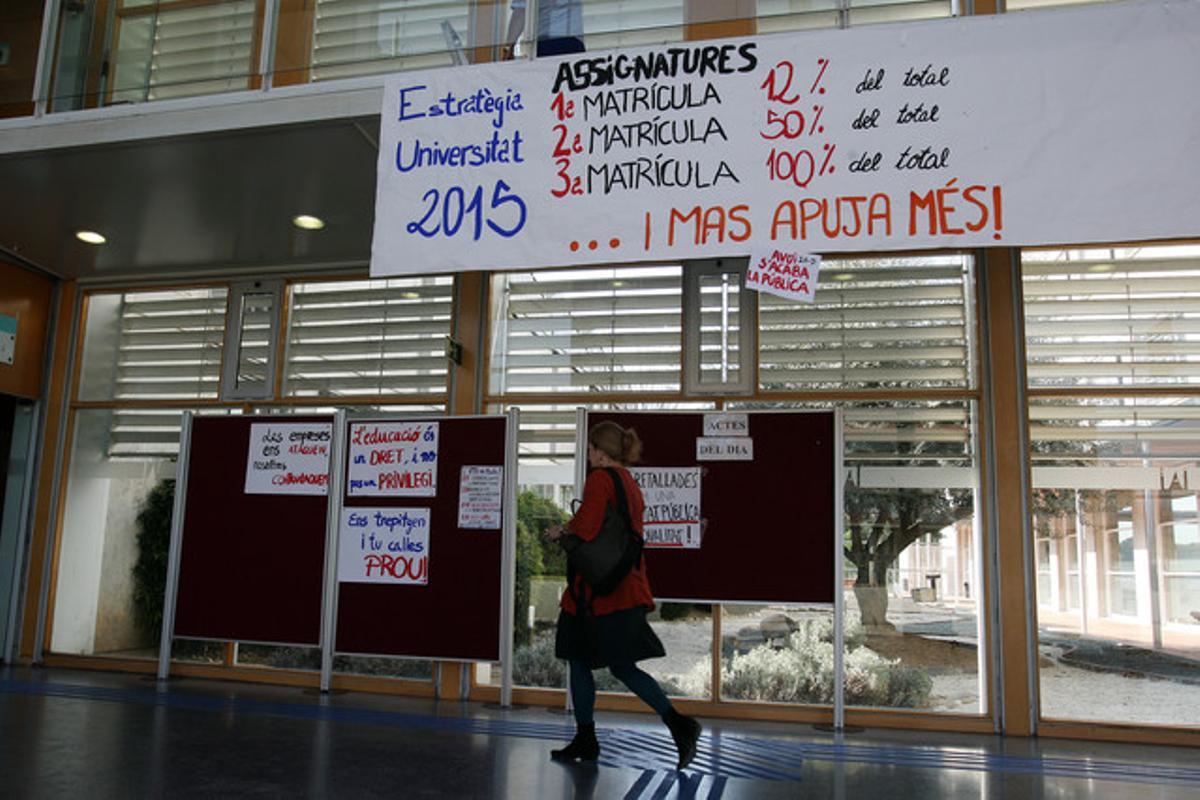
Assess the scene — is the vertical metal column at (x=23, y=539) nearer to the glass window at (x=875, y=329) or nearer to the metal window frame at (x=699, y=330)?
the metal window frame at (x=699, y=330)

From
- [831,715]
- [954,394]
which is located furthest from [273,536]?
[954,394]

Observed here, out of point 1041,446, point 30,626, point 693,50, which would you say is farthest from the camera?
Result: point 30,626

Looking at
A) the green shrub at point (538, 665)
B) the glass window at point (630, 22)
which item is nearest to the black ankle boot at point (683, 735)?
the green shrub at point (538, 665)

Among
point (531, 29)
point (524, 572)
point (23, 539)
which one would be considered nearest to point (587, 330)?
point (524, 572)

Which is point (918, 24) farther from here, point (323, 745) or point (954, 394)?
point (323, 745)

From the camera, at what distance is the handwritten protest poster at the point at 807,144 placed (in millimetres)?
5477

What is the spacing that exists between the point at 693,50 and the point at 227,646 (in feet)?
19.9

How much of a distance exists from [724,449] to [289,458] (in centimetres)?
350

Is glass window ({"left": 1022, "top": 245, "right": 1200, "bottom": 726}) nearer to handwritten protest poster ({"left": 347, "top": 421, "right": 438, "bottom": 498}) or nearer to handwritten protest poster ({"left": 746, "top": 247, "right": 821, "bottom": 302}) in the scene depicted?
handwritten protest poster ({"left": 746, "top": 247, "right": 821, "bottom": 302})

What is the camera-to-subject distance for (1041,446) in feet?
22.2

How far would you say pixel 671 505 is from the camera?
23.3ft

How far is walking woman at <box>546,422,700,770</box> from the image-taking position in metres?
5.15

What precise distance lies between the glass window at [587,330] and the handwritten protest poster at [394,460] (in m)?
0.74

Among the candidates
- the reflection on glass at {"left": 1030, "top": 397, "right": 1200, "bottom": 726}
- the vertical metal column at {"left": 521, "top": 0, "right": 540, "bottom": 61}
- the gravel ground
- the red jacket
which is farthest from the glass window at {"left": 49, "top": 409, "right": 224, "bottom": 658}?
the reflection on glass at {"left": 1030, "top": 397, "right": 1200, "bottom": 726}
